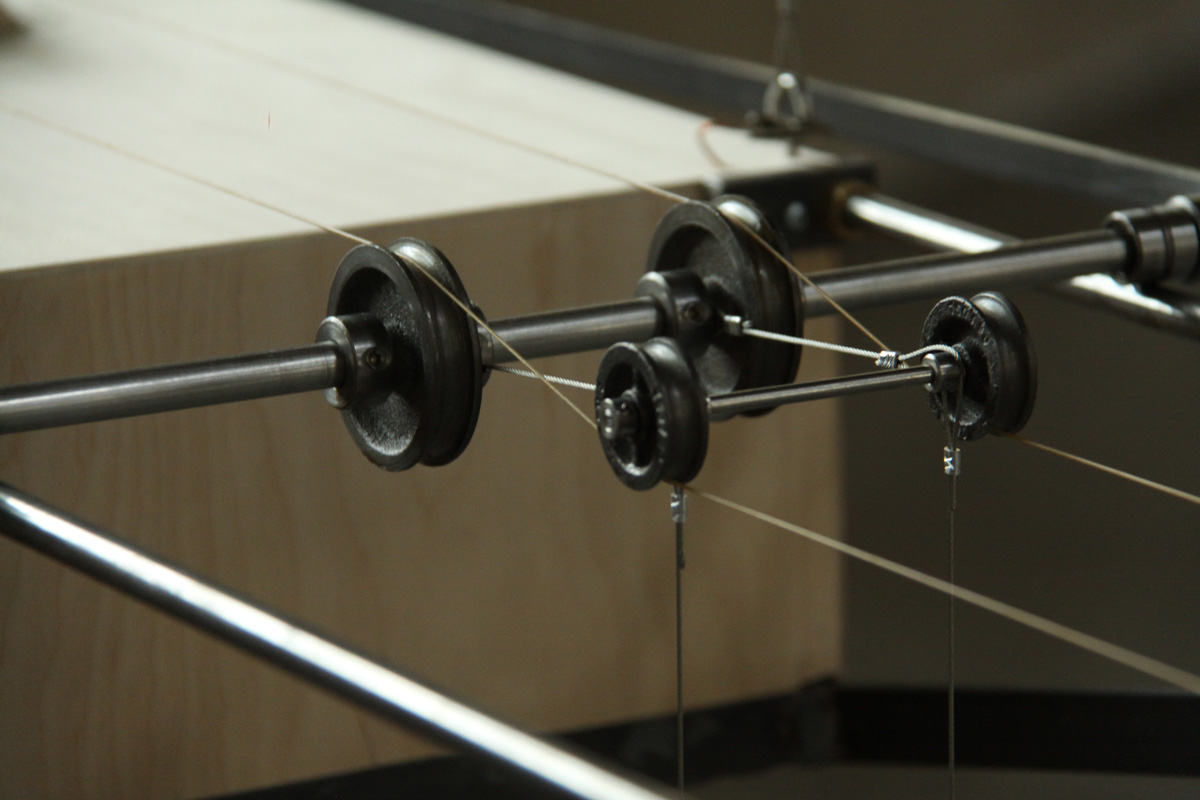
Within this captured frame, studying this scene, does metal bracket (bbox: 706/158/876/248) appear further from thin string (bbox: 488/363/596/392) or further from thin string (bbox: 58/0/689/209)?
thin string (bbox: 488/363/596/392)

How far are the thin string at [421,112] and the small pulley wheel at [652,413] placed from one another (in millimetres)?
86

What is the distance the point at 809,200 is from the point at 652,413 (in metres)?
0.29

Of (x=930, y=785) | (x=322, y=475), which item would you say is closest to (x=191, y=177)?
(x=322, y=475)

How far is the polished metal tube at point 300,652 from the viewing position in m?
A: 0.24

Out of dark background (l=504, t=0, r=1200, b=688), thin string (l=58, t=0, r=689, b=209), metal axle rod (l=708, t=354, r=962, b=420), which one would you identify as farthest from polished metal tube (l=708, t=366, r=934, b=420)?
dark background (l=504, t=0, r=1200, b=688)

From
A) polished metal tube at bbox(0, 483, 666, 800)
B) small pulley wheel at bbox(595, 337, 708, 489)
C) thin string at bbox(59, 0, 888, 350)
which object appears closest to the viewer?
polished metal tube at bbox(0, 483, 666, 800)

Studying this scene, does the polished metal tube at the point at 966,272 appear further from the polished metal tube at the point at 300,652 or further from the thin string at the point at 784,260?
the polished metal tube at the point at 300,652

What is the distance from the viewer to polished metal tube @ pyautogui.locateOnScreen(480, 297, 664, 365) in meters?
0.42

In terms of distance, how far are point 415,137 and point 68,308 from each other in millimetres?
200

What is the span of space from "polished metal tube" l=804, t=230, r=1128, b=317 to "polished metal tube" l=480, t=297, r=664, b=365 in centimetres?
5

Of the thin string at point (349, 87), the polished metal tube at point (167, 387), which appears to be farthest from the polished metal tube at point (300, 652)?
the thin string at point (349, 87)

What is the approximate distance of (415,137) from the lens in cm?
65

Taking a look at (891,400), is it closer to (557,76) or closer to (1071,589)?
(1071,589)

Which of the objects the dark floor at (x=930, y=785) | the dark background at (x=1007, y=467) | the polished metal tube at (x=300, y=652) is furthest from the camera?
the dark background at (x=1007, y=467)
